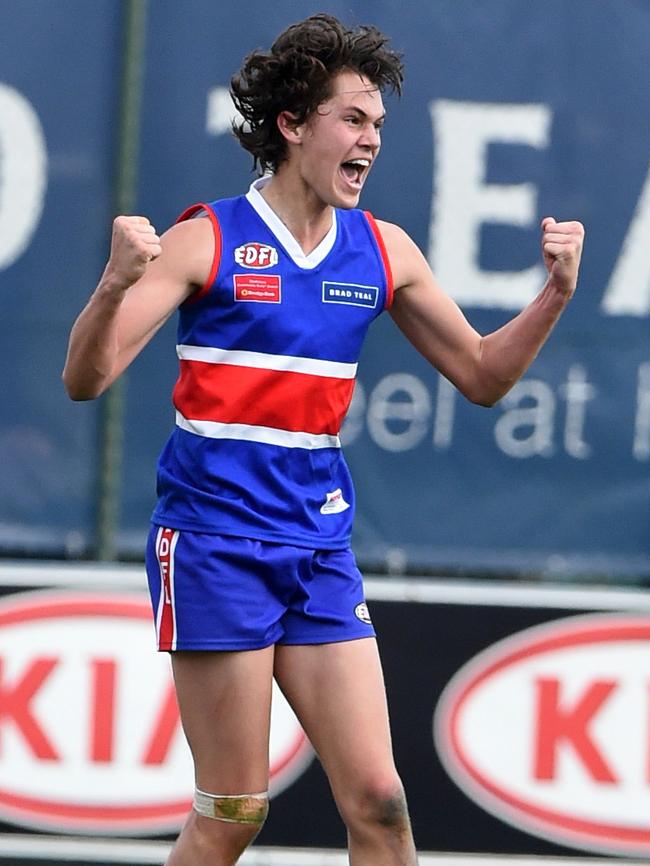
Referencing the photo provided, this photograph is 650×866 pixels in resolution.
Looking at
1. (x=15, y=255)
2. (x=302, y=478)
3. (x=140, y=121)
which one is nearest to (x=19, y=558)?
(x=15, y=255)

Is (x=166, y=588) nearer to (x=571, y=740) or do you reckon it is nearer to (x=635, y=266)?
(x=571, y=740)

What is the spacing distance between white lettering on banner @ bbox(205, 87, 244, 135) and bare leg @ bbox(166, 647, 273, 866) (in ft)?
6.14

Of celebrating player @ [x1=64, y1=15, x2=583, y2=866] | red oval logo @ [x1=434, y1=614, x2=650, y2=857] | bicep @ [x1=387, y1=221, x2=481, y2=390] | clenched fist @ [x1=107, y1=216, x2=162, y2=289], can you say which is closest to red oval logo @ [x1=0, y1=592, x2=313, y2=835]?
red oval logo @ [x1=434, y1=614, x2=650, y2=857]

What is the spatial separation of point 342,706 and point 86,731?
58.1 inches

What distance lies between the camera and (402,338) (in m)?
5.13

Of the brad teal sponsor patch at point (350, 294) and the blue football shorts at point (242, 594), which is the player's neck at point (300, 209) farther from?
the blue football shorts at point (242, 594)

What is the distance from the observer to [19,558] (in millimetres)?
5098

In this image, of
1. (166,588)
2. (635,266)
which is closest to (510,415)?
(635,266)

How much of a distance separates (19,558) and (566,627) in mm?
1546

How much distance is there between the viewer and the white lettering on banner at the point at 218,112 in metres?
5.04

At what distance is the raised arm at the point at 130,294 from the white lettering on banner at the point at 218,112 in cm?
143

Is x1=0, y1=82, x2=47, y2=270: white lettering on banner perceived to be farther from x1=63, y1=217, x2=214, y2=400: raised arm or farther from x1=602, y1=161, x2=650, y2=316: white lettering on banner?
x1=602, y1=161, x2=650, y2=316: white lettering on banner

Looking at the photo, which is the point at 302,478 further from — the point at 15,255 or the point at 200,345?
the point at 15,255

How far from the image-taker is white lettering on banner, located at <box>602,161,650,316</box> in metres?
5.09
